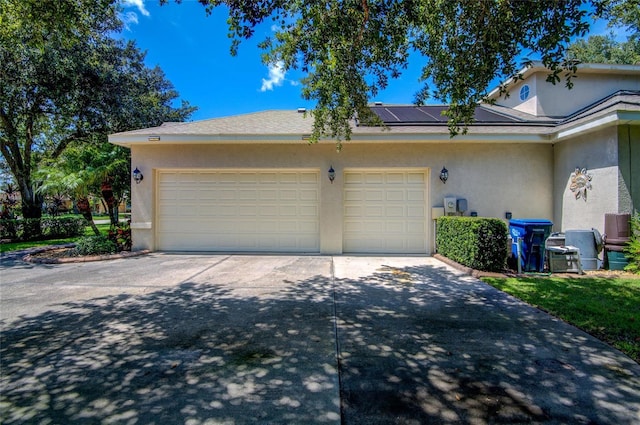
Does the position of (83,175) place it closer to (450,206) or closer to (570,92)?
(450,206)

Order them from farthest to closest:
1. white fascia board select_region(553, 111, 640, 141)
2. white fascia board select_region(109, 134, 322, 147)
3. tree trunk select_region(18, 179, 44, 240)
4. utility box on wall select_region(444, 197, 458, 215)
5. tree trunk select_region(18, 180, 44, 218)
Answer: tree trunk select_region(18, 180, 44, 218) < tree trunk select_region(18, 179, 44, 240) < utility box on wall select_region(444, 197, 458, 215) < white fascia board select_region(109, 134, 322, 147) < white fascia board select_region(553, 111, 640, 141)

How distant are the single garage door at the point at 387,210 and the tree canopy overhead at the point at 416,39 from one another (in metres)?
3.49

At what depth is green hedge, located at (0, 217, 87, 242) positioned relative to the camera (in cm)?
1239

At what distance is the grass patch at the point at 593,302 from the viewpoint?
11.2ft

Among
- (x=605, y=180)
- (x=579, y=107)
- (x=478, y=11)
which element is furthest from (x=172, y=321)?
(x=579, y=107)

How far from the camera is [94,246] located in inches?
324

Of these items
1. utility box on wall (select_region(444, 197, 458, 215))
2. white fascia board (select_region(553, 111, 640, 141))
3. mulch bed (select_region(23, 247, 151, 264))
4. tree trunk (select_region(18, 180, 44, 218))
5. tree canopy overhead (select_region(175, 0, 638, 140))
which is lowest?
mulch bed (select_region(23, 247, 151, 264))

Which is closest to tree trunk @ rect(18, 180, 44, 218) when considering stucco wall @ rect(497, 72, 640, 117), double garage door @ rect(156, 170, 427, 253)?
double garage door @ rect(156, 170, 427, 253)

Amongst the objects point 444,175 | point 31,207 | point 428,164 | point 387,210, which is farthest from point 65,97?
point 444,175

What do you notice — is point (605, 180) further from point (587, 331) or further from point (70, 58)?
point (70, 58)

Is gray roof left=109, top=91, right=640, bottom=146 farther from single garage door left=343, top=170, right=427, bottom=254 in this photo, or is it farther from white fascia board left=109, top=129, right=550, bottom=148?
single garage door left=343, top=170, right=427, bottom=254

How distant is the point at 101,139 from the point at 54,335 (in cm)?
1404

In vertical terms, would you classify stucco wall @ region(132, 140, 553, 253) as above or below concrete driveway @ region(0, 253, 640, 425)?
above

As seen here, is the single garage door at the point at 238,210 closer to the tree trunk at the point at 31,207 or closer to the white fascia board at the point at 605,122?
the white fascia board at the point at 605,122
